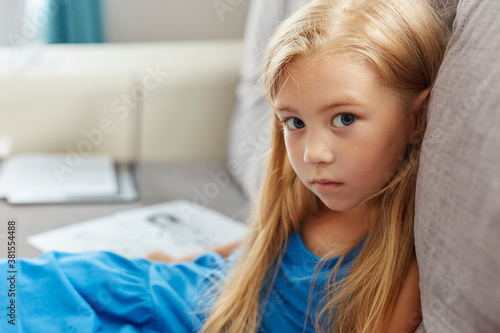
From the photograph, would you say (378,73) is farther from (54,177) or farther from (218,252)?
(54,177)

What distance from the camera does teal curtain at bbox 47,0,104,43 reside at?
1615mm

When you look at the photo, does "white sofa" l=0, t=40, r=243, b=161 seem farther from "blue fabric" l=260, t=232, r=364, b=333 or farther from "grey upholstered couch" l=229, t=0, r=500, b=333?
"grey upholstered couch" l=229, t=0, r=500, b=333

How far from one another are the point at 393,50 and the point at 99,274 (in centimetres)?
43

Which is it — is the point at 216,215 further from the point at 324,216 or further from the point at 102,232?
the point at 324,216

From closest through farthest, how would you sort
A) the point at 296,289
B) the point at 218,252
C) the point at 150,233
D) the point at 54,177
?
the point at 296,289, the point at 218,252, the point at 150,233, the point at 54,177

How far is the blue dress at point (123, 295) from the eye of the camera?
0.66 m

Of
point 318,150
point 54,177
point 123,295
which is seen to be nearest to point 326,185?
point 318,150

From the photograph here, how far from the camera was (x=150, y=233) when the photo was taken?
1.17 metres

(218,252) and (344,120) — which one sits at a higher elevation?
(344,120)

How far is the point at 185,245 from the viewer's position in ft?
3.72

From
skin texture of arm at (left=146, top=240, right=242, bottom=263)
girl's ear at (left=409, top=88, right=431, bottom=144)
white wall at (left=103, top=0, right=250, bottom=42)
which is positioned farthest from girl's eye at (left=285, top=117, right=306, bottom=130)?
white wall at (left=103, top=0, right=250, bottom=42)

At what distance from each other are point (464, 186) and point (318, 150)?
164 millimetres

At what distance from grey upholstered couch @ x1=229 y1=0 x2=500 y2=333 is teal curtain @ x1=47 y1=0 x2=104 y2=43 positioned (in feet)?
4.16

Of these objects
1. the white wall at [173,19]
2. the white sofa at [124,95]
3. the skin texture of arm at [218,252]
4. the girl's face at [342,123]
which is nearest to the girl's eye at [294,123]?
the girl's face at [342,123]
